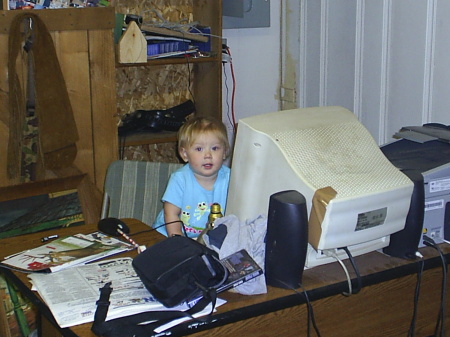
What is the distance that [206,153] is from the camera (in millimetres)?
2342

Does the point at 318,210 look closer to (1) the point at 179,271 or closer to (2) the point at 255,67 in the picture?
(1) the point at 179,271

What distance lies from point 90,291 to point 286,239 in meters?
0.51

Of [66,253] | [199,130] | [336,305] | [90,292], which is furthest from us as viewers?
[199,130]

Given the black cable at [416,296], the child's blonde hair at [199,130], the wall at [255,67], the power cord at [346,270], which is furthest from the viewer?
the wall at [255,67]

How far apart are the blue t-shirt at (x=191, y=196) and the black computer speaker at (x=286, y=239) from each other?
698 mm

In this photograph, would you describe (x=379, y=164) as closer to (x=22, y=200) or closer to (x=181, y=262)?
(x=181, y=262)

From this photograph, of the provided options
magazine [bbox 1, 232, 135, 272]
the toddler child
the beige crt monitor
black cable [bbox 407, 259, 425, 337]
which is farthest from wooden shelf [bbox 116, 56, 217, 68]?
black cable [bbox 407, 259, 425, 337]

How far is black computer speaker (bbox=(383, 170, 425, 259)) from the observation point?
6.14ft

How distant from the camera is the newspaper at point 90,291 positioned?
1.58 metres

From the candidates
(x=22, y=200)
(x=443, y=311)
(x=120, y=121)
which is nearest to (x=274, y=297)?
(x=443, y=311)

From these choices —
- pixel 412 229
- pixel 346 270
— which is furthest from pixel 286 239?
pixel 412 229

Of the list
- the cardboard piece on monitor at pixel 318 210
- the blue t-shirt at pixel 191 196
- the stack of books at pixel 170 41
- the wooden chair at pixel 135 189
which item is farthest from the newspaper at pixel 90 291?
the stack of books at pixel 170 41

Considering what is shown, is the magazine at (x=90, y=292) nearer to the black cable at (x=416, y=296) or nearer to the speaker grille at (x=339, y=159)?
the speaker grille at (x=339, y=159)

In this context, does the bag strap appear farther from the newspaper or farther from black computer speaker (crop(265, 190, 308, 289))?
black computer speaker (crop(265, 190, 308, 289))
